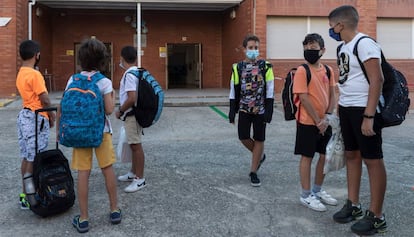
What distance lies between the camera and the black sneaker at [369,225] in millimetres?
3721

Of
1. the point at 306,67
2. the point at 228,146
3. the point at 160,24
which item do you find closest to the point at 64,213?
the point at 306,67

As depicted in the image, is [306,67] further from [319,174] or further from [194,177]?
[194,177]

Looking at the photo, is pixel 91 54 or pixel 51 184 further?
pixel 51 184

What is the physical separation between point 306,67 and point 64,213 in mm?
2876

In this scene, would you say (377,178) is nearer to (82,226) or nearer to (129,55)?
(82,226)

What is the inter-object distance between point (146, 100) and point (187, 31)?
50.4ft

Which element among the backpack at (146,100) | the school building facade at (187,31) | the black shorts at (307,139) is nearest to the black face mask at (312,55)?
the black shorts at (307,139)

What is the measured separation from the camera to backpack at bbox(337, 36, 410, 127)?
140 inches

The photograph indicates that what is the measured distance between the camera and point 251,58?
204 inches

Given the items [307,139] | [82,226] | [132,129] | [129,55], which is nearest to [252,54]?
[307,139]

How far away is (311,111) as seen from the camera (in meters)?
4.32

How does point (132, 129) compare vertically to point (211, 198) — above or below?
above

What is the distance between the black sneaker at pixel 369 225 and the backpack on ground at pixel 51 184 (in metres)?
2.70

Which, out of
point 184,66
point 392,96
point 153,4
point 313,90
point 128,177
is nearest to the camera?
point 392,96
